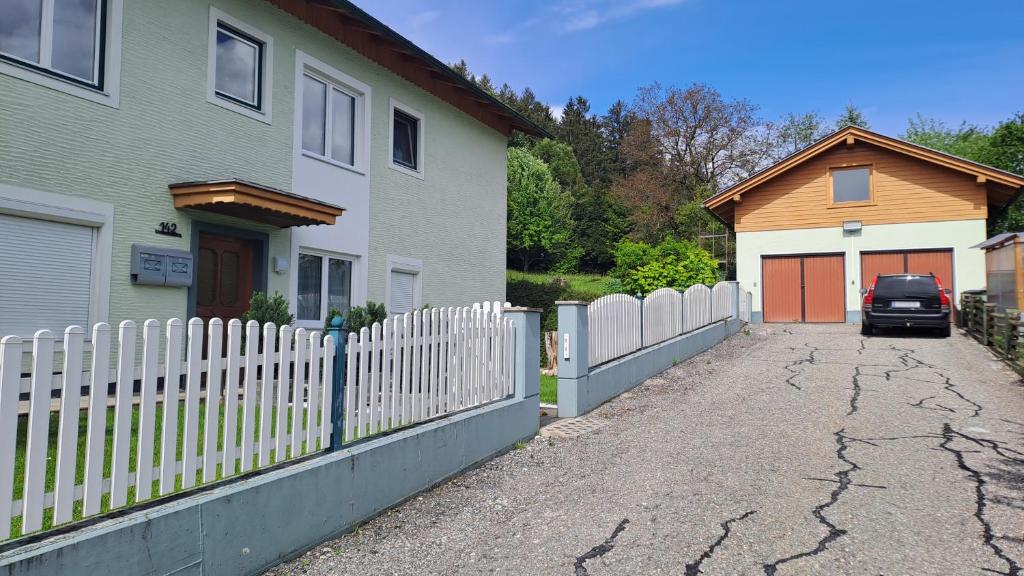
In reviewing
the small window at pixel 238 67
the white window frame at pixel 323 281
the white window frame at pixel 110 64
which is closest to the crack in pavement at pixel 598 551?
the white window frame at pixel 323 281

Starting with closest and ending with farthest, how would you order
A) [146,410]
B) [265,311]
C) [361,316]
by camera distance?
[146,410]
[265,311]
[361,316]

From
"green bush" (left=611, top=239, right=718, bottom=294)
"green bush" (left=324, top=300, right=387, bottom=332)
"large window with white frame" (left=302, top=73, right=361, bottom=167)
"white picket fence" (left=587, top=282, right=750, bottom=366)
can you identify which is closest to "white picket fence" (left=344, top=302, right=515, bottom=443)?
"white picket fence" (left=587, top=282, right=750, bottom=366)

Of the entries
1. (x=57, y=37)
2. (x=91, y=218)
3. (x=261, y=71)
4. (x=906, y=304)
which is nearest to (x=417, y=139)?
(x=261, y=71)

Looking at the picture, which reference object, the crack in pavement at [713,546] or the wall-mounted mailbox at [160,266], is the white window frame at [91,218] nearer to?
the wall-mounted mailbox at [160,266]

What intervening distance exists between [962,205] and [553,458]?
18.7 m

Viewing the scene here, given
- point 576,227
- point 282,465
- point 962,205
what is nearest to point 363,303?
point 282,465

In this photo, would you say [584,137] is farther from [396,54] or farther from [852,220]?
[396,54]

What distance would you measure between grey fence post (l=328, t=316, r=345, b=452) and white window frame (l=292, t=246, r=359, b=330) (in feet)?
17.9

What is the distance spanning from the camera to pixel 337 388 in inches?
175

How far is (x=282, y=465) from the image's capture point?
13.1 feet

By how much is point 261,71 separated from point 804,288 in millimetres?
17666

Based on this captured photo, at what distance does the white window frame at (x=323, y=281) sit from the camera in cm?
980

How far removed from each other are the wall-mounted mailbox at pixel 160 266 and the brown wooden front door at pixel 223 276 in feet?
1.11

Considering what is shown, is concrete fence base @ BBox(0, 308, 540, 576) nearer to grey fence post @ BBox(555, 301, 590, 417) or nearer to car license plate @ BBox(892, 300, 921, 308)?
grey fence post @ BBox(555, 301, 590, 417)
